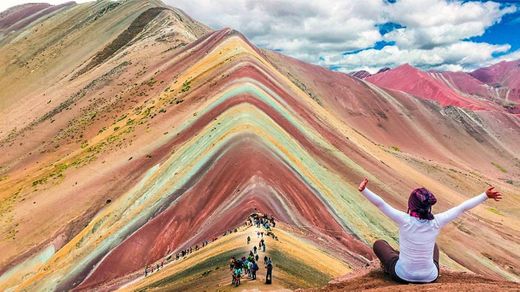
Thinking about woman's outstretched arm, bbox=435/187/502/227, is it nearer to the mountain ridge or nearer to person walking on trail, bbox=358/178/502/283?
A: person walking on trail, bbox=358/178/502/283

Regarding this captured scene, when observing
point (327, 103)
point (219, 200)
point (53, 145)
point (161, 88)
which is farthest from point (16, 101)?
point (219, 200)

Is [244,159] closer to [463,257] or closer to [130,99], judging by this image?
[463,257]

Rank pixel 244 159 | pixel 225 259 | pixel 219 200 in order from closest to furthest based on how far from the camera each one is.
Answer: pixel 225 259
pixel 219 200
pixel 244 159

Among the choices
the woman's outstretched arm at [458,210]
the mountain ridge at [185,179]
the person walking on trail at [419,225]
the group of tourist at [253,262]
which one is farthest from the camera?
the mountain ridge at [185,179]

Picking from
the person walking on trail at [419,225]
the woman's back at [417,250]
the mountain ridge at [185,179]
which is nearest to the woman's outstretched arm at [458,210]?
the person walking on trail at [419,225]

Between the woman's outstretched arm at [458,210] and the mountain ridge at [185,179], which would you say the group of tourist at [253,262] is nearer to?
the mountain ridge at [185,179]

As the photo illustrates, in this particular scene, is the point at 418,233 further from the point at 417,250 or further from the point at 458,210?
the point at 458,210

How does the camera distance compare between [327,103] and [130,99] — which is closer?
[130,99]

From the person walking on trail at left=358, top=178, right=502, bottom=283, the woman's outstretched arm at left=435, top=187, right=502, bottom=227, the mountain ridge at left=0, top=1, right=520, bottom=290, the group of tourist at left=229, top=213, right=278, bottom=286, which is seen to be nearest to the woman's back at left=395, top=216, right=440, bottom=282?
the person walking on trail at left=358, top=178, right=502, bottom=283
